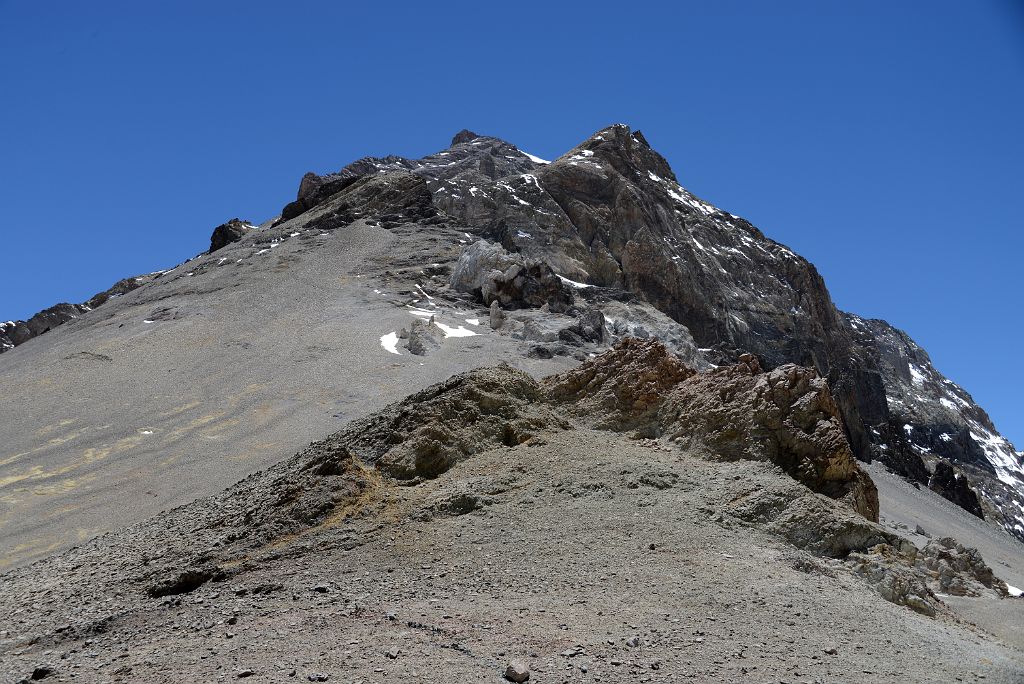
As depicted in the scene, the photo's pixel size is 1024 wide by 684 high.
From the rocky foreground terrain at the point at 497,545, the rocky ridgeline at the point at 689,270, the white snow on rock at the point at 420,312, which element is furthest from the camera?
the rocky ridgeline at the point at 689,270

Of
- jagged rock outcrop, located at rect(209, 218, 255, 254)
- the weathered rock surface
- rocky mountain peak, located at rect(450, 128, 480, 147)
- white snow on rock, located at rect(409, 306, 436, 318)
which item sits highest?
rocky mountain peak, located at rect(450, 128, 480, 147)

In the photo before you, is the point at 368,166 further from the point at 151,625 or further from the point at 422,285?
the point at 151,625

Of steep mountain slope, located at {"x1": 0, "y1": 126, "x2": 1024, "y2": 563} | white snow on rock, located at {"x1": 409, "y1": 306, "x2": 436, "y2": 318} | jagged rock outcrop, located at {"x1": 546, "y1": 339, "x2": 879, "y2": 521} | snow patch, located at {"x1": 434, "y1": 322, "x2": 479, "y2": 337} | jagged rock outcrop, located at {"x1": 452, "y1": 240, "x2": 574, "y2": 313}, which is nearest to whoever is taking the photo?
jagged rock outcrop, located at {"x1": 546, "y1": 339, "x2": 879, "y2": 521}

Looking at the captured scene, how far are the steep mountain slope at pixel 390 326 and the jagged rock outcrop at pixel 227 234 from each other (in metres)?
0.28

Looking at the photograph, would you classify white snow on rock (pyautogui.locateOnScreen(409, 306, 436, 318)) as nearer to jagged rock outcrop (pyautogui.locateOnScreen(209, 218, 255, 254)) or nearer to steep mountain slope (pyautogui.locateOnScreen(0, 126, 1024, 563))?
steep mountain slope (pyautogui.locateOnScreen(0, 126, 1024, 563))

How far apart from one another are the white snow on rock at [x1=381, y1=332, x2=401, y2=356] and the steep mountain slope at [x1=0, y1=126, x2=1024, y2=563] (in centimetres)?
17

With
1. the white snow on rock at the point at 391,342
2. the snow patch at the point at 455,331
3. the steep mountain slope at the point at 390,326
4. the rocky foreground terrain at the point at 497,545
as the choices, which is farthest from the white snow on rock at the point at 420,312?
the rocky foreground terrain at the point at 497,545

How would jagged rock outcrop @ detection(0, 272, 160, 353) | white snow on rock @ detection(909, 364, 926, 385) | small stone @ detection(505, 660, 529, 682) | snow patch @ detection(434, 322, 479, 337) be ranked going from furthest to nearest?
white snow on rock @ detection(909, 364, 926, 385) → jagged rock outcrop @ detection(0, 272, 160, 353) → snow patch @ detection(434, 322, 479, 337) → small stone @ detection(505, 660, 529, 682)

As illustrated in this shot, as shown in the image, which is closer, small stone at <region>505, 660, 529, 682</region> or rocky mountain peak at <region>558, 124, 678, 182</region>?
Result: small stone at <region>505, 660, 529, 682</region>

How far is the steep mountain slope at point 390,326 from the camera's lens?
3569 cm

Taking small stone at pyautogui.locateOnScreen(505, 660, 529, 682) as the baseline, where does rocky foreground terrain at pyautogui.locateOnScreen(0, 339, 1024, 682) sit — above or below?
above

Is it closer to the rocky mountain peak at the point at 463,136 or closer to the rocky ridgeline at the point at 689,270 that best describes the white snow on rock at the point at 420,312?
the rocky ridgeline at the point at 689,270

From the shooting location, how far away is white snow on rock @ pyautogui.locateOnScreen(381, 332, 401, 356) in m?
49.6

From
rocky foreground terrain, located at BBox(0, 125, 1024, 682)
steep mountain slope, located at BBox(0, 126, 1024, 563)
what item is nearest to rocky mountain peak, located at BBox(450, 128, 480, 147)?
steep mountain slope, located at BBox(0, 126, 1024, 563)
